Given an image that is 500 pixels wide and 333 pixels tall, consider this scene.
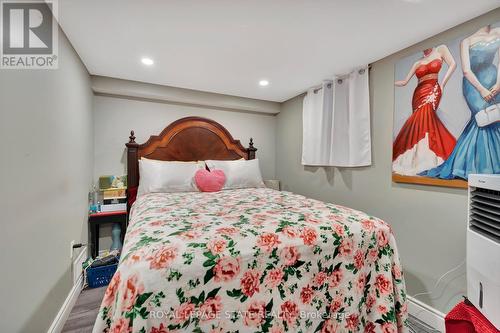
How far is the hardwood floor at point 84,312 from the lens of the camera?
63.4 inches

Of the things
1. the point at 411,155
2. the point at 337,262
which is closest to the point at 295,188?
the point at 411,155

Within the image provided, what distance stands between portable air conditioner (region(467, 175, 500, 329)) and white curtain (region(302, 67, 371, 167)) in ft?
3.44

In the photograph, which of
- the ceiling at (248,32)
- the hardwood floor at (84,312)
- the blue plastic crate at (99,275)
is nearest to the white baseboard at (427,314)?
the ceiling at (248,32)

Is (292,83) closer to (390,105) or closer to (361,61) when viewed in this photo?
(361,61)

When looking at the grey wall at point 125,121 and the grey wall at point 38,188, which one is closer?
the grey wall at point 38,188

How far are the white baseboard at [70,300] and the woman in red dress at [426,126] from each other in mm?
2856

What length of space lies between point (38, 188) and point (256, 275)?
4.52ft

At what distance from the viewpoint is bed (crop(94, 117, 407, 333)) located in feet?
2.98

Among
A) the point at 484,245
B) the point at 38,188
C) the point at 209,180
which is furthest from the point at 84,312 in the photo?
the point at 484,245

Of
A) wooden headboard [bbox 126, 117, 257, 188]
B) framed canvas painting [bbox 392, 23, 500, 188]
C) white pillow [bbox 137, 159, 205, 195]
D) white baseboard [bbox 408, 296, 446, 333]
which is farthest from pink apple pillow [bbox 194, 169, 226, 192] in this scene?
white baseboard [bbox 408, 296, 446, 333]

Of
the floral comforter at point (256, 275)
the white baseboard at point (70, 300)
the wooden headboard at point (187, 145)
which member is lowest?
the white baseboard at point (70, 300)

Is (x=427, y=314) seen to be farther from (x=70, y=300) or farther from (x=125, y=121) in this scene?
(x=125, y=121)

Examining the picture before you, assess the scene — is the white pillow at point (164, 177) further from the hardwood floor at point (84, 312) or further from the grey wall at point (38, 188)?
the hardwood floor at point (84, 312)

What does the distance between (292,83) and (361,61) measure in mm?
838
